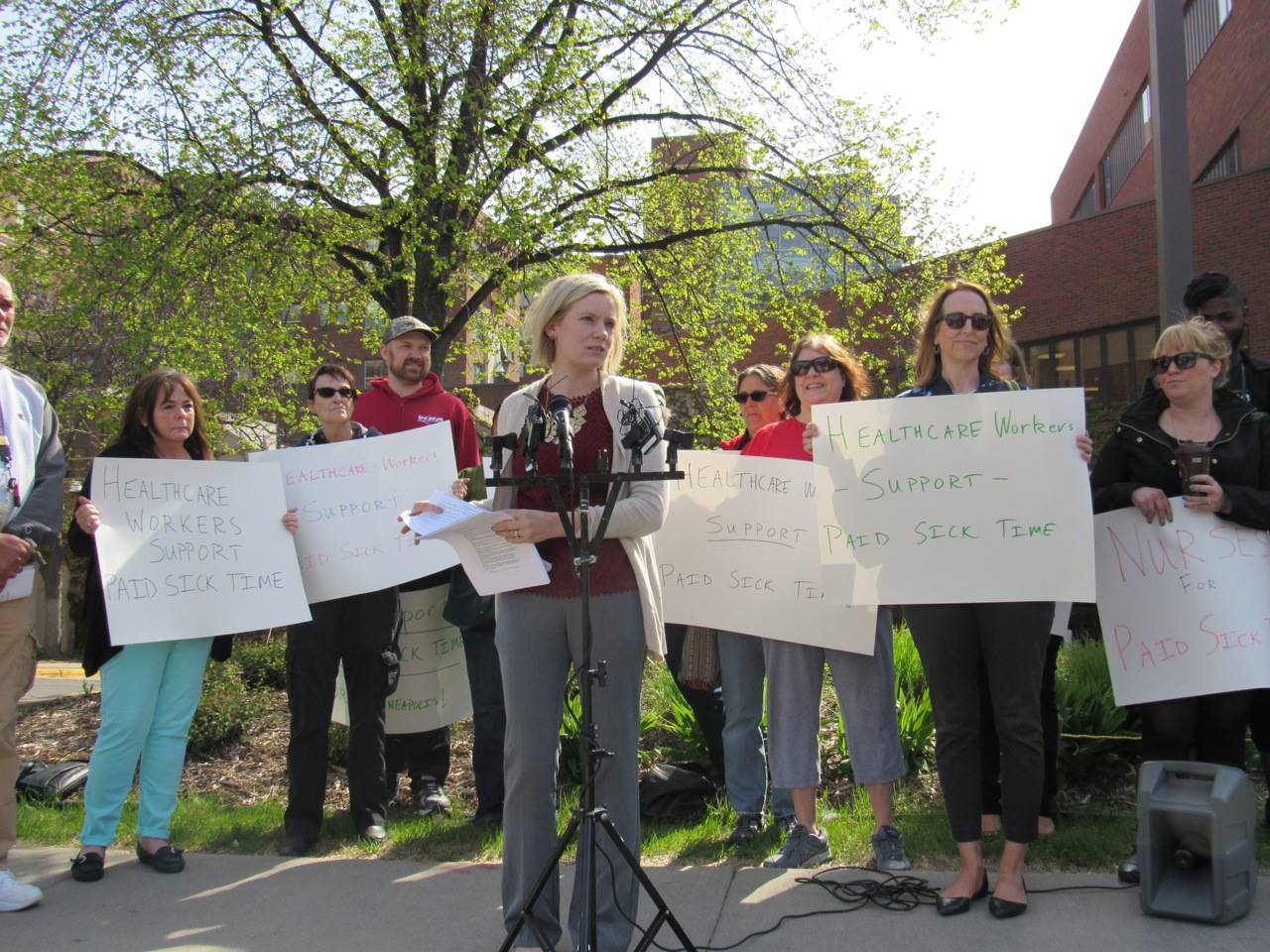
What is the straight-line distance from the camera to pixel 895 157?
37.3ft

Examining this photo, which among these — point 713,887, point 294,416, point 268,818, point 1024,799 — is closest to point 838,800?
point 713,887

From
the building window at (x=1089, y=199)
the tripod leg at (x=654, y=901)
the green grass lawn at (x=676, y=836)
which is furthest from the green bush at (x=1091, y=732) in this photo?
the building window at (x=1089, y=199)

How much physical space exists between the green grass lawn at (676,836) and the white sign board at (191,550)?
1.08m

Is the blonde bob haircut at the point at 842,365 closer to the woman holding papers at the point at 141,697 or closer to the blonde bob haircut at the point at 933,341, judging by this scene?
the blonde bob haircut at the point at 933,341

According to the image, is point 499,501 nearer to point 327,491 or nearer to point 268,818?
point 327,491

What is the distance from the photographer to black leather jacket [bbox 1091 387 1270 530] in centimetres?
388

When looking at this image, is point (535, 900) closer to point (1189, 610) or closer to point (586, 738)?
point (586, 738)

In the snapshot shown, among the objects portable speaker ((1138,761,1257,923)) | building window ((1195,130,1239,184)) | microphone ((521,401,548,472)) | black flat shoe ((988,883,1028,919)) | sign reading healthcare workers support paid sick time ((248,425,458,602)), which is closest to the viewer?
microphone ((521,401,548,472))

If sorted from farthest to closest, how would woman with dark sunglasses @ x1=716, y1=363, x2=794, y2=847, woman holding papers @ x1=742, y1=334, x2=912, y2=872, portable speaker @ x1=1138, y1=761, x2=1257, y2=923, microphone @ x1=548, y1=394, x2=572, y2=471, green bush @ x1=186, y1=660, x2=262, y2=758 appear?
green bush @ x1=186, y1=660, x2=262, y2=758
woman with dark sunglasses @ x1=716, y1=363, x2=794, y2=847
woman holding papers @ x1=742, y1=334, x2=912, y2=872
portable speaker @ x1=1138, y1=761, x2=1257, y2=923
microphone @ x1=548, y1=394, x2=572, y2=471

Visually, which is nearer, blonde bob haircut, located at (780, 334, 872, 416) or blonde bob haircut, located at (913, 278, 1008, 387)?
blonde bob haircut, located at (913, 278, 1008, 387)

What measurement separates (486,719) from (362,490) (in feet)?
4.09

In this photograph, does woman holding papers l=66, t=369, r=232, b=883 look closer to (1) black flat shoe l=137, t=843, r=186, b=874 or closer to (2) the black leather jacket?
(1) black flat shoe l=137, t=843, r=186, b=874

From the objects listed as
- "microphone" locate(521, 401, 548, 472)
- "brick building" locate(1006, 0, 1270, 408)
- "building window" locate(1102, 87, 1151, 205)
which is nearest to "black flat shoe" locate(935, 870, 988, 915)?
"microphone" locate(521, 401, 548, 472)

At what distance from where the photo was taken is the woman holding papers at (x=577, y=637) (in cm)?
329
